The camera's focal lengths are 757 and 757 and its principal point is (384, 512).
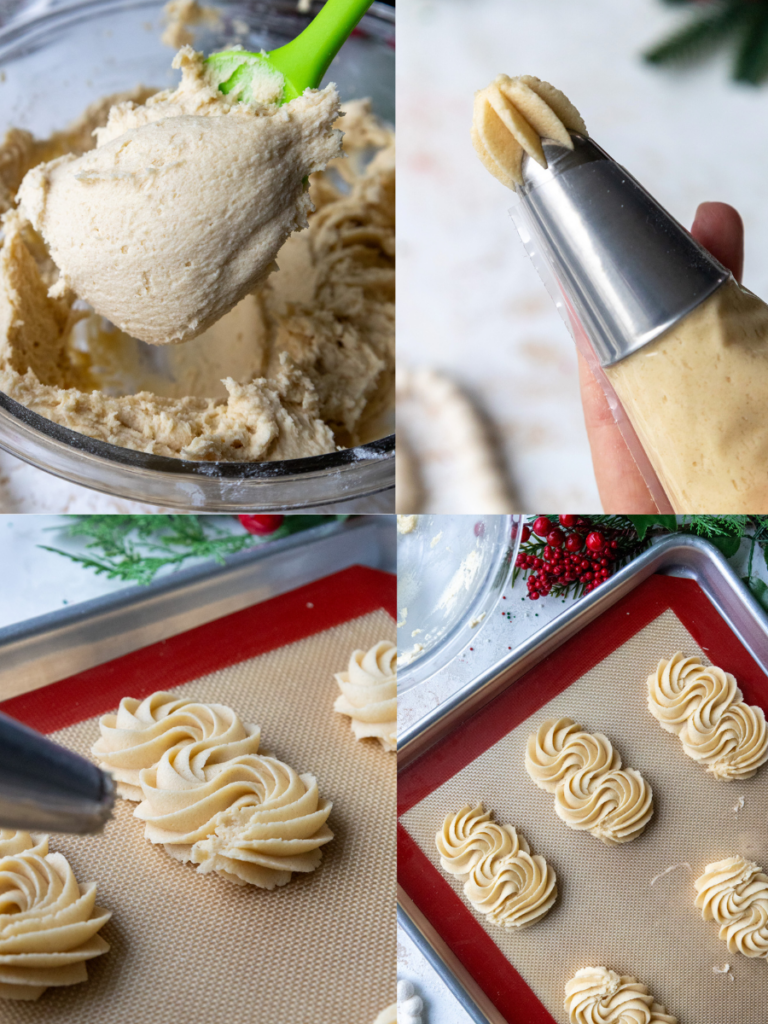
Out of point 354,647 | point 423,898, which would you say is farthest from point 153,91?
point 423,898

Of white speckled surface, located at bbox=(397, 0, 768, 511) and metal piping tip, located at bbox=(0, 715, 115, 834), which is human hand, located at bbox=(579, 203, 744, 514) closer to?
white speckled surface, located at bbox=(397, 0, 768, 511)

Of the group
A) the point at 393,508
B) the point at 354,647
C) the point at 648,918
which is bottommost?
the point at 648,918

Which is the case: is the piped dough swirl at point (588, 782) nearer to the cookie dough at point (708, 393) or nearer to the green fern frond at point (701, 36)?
the cookie dough at point (708, 393)

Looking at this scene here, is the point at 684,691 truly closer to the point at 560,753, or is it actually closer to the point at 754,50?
the point at 560,753

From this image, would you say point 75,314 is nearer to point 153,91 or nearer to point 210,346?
point 210,346

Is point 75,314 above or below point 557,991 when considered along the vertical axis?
above

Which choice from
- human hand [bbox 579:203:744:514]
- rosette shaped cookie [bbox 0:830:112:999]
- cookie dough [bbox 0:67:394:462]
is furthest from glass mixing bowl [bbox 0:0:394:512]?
rosette shaped cookie [bbox 0:830:112:999]
